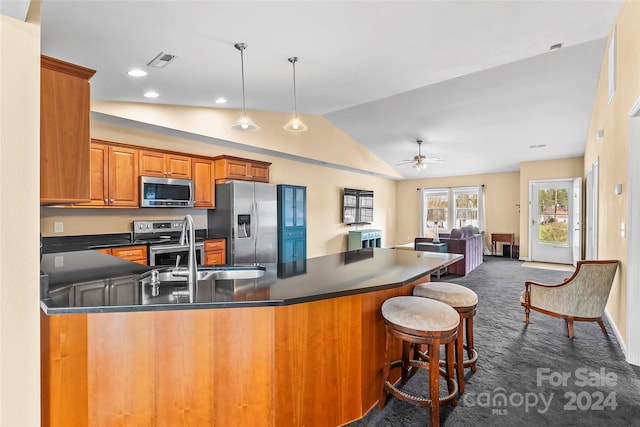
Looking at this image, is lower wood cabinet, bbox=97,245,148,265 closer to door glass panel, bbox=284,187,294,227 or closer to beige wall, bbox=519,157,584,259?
door glass panel, bbox=284,187,294,227

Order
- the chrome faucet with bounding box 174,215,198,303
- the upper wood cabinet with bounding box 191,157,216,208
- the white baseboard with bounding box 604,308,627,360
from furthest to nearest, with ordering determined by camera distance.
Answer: the upper wood cabinet with bounding box 191,157,216,208 → the white baseboard with bounding box 604,308,627,360 → the chrome faucet with bounding box 174,215,198,303

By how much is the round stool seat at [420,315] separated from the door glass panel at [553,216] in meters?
7.56

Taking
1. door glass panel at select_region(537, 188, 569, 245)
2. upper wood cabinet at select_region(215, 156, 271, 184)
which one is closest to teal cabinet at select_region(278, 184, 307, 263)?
upper wood cabinet at select_region(215, 156, 271, 184)

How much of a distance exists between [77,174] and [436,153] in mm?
7856

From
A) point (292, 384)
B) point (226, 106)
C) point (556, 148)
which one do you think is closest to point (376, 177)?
point (556, 148)

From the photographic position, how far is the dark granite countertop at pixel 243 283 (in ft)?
4.62

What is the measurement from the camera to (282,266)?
2.32 meters

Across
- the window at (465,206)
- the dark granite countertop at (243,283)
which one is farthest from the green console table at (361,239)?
the dark granite countertop at (243,283)

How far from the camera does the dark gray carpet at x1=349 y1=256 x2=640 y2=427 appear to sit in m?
1.94

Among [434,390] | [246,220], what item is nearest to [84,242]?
[246,220]

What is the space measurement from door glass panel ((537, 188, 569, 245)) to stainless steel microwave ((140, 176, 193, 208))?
8068 mm

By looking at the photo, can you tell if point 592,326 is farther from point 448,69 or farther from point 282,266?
point 282,266
